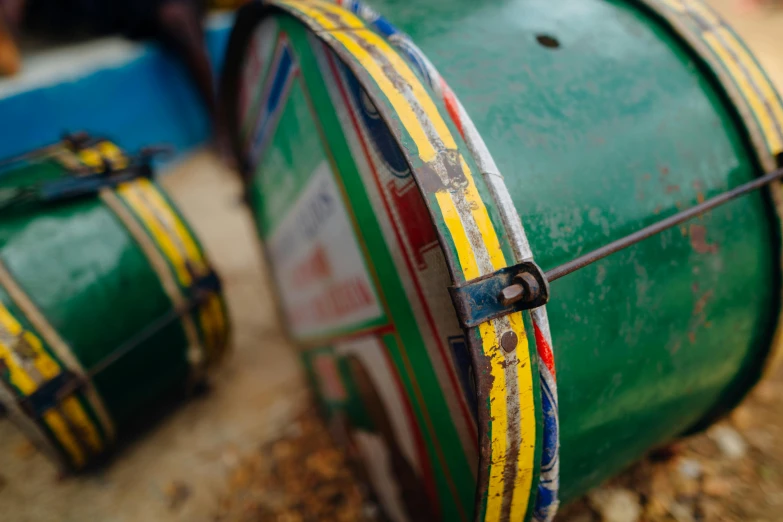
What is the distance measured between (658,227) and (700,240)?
0.16m

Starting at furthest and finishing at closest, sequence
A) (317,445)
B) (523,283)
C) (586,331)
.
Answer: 1. (317,445)
2. (586,331)
3. (523,283)

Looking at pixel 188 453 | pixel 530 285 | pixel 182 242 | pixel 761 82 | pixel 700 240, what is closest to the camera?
pixel 530 285

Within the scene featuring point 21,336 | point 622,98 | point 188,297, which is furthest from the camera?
point 188,297

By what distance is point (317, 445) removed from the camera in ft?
6.42

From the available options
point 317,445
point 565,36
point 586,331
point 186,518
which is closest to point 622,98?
point 565,36

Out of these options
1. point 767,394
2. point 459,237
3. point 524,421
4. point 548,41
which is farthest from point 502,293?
point 767,394

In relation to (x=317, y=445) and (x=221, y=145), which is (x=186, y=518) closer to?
(x=317, y=445)

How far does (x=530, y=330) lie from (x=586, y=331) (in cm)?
18

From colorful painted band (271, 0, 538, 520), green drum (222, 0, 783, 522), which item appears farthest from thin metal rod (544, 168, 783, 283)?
colorful painted band (271, 0, 538, 520)

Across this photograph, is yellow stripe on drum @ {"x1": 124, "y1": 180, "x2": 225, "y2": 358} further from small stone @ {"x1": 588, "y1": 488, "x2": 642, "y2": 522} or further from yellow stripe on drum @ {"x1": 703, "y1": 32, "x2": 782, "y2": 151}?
yellow stripe on drum @ {"x1": 703, "y1": 32, "x2": 782, "y2": 151}

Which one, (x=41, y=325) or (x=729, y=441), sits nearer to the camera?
(x=41, y=325)

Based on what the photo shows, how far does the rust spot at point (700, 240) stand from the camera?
39.3 inches

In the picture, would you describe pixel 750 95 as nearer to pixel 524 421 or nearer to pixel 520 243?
pixel 520 243

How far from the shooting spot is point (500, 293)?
75cm
